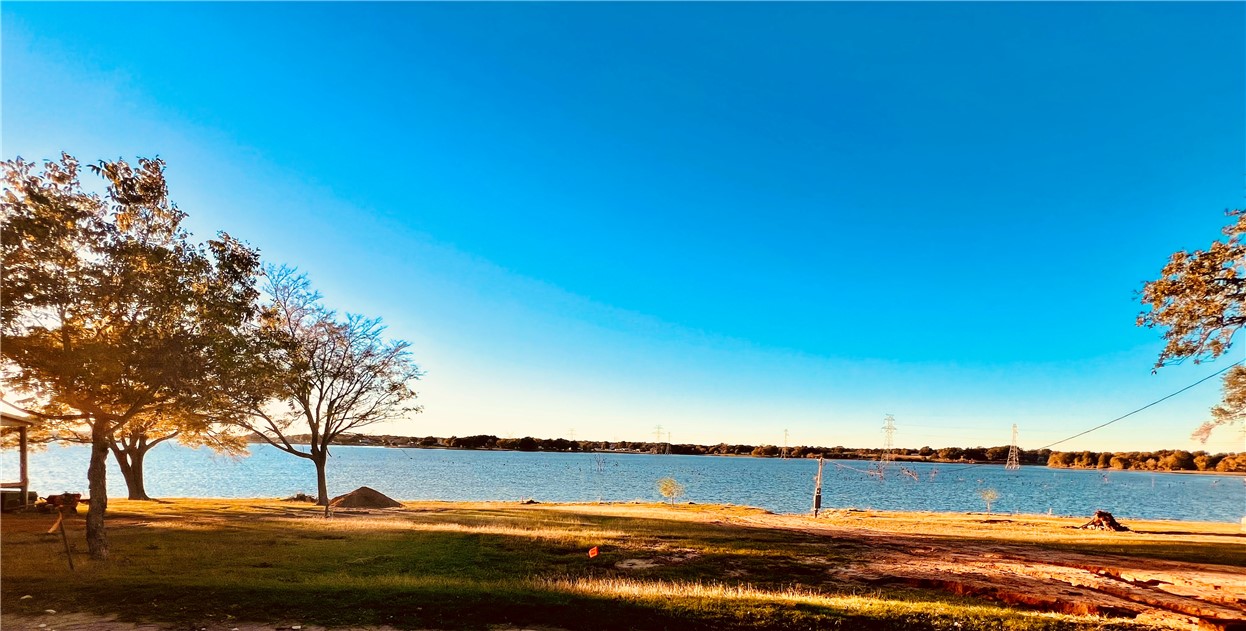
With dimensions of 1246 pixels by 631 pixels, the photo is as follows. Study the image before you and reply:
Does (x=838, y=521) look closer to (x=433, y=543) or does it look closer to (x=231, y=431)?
(x=433, y=543)

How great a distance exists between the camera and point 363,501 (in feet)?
139

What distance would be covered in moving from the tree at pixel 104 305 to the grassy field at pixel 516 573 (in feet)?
15.3

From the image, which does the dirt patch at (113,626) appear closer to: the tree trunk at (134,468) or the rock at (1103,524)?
the tree trunk at (134,468)

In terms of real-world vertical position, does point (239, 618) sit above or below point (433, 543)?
above

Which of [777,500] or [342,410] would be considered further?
[777,500]

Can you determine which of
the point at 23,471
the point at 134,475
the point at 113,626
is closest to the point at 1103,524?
the point at 113,626

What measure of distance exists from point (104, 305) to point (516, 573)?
14888 millimetres

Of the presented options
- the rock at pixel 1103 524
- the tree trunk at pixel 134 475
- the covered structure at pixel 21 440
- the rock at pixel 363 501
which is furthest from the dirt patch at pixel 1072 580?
the tree trunk at pixel 134 475

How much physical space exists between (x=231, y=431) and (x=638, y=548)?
34.4m

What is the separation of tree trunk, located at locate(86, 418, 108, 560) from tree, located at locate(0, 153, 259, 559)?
33 mm

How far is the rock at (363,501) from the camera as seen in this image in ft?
136

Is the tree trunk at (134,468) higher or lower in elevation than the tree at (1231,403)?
lower

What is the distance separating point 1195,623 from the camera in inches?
507

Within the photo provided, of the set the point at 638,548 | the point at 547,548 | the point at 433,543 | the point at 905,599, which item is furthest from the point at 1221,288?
the point at 433,543
